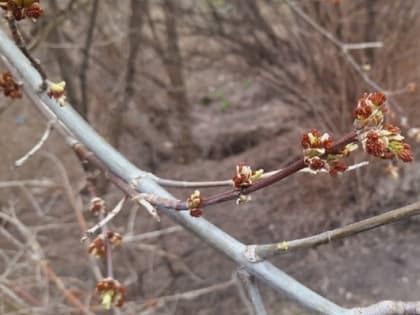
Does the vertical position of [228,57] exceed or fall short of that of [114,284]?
it exceeds it

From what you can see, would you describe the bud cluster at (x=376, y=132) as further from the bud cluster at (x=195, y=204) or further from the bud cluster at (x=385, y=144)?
the bud cluster at (x=195, y=204)

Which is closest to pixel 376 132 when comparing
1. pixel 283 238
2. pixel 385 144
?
pixel 385 144

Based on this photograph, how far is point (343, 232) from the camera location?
92cm

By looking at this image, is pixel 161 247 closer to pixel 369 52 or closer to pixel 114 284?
pixel 369 52

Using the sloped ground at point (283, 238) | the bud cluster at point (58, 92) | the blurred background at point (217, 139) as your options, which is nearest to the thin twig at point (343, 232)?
the bud cluster at point (58, 92)

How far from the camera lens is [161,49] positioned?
5.61 m

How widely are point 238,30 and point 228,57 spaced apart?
0.26m

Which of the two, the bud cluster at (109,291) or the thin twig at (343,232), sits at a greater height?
the bud cluster at (109,291)

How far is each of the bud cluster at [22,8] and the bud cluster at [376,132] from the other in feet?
1.34

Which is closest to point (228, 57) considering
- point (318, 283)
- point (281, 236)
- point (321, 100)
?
point (321, 100)

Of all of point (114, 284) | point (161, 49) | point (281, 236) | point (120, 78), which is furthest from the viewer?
point (161, 49)

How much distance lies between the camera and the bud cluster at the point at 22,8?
3.12ft

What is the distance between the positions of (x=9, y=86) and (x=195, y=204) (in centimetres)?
68

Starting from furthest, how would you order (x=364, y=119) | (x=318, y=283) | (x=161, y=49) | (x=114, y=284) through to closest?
1. (x=161, y=49)
2. (x=318, y=283)
3. (x=114, y=284)
4. (x=364, y=119)
